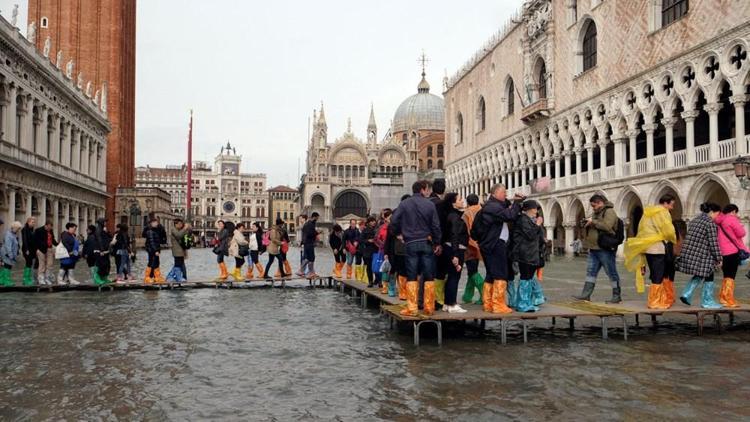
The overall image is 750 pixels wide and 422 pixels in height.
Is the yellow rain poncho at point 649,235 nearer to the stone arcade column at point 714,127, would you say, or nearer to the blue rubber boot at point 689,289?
the blue rubber boot at point 689,289

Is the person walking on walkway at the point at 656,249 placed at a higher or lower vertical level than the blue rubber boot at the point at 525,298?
higher

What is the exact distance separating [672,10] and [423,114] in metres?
75.3

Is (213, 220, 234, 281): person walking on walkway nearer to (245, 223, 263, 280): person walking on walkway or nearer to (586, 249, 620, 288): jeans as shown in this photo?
(245, 223, 263, 280): person walking on walkway

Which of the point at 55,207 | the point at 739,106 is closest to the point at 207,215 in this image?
the point at 55,207

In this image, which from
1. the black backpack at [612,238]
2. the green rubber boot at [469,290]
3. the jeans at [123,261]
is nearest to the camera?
the black backpack at [612,238]

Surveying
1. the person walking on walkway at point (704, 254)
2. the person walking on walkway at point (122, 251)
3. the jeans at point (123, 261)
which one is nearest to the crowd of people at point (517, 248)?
the person walking on walkway at point (704, 254)

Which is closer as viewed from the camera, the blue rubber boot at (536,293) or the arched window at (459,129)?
the blue rubber boot at (536,293)

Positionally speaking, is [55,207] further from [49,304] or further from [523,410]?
[523,410]

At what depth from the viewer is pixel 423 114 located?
340 ft

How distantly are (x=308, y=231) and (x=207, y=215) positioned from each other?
429 feet

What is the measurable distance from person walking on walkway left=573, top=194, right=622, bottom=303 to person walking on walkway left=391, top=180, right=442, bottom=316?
9.94 ft

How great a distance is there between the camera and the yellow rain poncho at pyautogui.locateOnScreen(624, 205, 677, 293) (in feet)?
31.6

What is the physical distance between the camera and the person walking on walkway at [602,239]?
1026 centimetres

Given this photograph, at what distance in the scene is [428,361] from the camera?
23.9 ft
